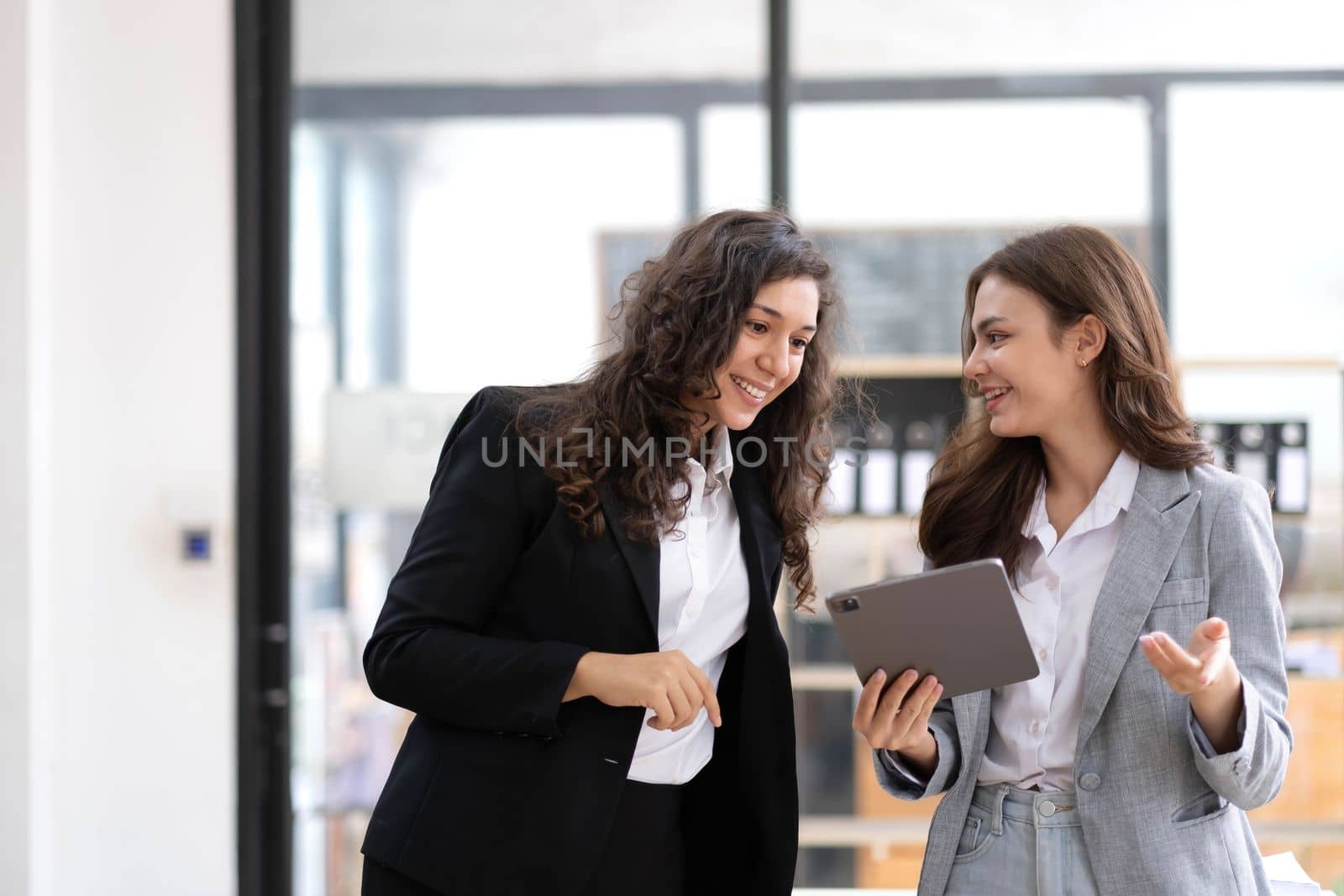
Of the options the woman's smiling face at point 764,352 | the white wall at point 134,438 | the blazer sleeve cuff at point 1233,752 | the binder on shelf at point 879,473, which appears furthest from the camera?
the binder on shelf at point 879,473

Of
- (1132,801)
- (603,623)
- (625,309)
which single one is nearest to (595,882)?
(603,623)

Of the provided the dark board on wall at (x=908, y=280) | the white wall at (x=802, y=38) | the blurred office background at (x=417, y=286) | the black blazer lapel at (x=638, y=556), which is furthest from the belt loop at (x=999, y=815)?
the white wall at (x=802, y=38)

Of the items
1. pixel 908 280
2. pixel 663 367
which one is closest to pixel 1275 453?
pixel 908 280

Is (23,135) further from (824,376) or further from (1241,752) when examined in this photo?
(1241,752)

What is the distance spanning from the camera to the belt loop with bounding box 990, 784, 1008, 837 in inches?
55.8

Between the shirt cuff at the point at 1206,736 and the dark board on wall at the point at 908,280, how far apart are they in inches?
68.6

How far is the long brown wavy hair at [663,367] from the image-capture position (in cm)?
143

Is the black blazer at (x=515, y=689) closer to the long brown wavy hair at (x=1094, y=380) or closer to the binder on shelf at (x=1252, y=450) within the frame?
the long brown wavy hair at (x=1094, y=380)

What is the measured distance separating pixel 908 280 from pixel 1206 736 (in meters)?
1.84

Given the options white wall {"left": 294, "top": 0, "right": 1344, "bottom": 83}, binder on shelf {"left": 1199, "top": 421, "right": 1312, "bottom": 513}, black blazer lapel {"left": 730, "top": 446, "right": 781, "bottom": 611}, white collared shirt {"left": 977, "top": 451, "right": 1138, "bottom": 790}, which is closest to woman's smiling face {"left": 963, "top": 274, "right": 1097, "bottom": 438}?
white collared shirt {"left": 977, "top": 451, "right": 1138, "bottom": 790}

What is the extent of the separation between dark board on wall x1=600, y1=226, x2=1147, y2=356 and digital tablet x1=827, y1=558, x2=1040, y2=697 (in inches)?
66.5

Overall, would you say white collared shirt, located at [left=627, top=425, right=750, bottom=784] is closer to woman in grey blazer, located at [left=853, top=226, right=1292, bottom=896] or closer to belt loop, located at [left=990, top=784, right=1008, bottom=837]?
woman in grey blazer, located at [left=853, top=226, right=1292, bottom=896]

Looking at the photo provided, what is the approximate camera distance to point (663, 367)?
1.48m

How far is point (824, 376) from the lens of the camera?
5.43ft
